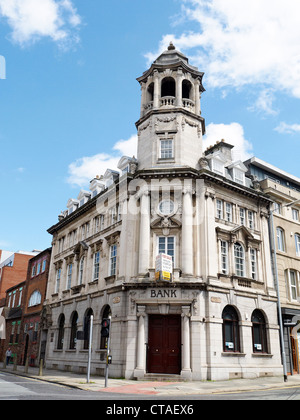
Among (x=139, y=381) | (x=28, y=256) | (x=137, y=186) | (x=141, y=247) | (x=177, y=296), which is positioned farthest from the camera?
(x=28, y=256)

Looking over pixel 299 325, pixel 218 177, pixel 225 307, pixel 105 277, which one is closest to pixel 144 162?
pixel 218 177

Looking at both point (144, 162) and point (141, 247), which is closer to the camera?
point (141, 247)

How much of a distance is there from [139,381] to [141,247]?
7902 millimetres

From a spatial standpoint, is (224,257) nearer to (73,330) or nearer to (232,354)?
(232,354)

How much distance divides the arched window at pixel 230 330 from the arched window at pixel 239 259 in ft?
9.34

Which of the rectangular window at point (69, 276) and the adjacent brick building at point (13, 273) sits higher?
the adjacent brick building at point (13, 273)

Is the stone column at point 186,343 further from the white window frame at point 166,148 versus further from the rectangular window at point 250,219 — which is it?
the white window frame at point 166,148

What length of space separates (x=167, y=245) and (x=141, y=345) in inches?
253

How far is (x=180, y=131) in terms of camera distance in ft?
92.0

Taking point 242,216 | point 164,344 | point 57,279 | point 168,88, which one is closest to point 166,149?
point 168,88

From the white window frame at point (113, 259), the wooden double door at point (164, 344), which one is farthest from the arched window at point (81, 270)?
the wooden double door at point (164, 344)

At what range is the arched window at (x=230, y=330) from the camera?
2395 cm

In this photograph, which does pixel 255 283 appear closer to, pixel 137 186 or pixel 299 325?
pixel 299 325

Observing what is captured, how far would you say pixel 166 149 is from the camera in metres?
27.9
